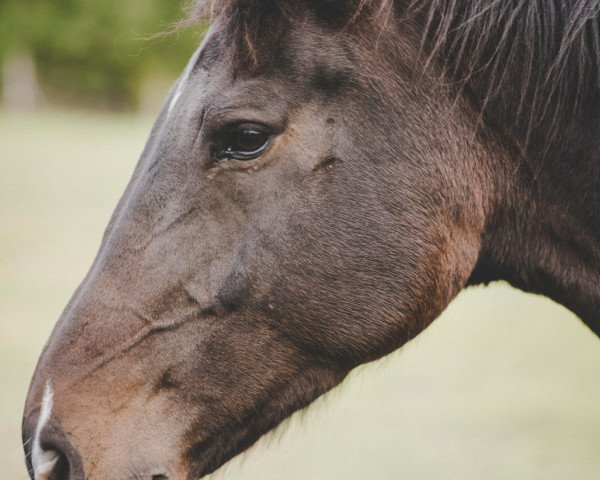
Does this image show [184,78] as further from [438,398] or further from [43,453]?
[438,398]

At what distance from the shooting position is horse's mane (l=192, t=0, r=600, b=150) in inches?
84.2

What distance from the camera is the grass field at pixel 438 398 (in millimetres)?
5410

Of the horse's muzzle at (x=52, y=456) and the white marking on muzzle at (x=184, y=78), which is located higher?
the white marking on muzzle at (x=184, y=78)

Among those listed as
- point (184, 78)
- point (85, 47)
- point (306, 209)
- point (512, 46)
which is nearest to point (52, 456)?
point (306, 209)

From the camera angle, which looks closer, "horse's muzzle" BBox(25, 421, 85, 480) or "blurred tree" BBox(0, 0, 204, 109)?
"horse's muzzle" BBox(25, 421, 85, 480)

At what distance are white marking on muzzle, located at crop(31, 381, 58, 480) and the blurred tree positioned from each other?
36695 mm

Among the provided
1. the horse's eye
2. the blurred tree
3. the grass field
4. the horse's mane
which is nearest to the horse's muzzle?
the grass field

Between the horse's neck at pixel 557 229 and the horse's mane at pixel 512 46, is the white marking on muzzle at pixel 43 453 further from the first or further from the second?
the horse's neck at pixel 557 229

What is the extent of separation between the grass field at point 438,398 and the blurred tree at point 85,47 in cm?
2695

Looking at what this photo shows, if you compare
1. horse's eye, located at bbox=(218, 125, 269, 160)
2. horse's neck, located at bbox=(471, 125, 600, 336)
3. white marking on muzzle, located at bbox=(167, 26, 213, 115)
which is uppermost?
white marking on muzzle, located at bbox=(167, 26, 213, 115)

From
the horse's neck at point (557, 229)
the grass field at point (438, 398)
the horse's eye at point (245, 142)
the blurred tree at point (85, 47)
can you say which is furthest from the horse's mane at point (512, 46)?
the blurred tree at point (85, 47)

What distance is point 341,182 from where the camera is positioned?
7.26ft

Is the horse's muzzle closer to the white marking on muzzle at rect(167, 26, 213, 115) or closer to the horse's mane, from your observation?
the white marking on muzzle at rect(167, 26, 213, 115)

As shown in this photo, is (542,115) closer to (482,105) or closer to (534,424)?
(482,105)
